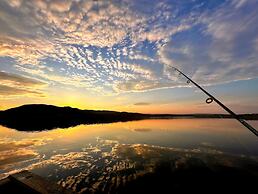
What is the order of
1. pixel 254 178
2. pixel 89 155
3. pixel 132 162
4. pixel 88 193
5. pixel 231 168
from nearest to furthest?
1. pixel 88 193
2. pixel 254 178
3. pixel 231 168
4. pixel 132 162
5. pixel 89 155

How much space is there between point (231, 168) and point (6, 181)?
48.5ft

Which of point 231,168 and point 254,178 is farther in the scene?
point 231,168

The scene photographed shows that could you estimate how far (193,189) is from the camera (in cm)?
1071

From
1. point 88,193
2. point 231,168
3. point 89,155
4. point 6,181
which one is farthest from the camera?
point 89,155

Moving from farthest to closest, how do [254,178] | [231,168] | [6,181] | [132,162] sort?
[132,162] < [231,168] < [254,178] < [6,181]

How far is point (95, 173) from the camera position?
523 inches

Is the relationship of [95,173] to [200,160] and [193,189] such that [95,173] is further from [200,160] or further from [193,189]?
[200,160]

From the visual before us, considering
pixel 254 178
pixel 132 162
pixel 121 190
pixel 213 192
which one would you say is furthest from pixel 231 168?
pixel 121 190

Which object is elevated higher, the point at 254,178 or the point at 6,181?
the point at 6,181

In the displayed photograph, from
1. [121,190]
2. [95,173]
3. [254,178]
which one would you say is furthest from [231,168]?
[95,173]

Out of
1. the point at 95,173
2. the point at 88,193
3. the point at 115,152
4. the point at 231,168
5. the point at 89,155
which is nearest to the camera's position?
the point at 88,193

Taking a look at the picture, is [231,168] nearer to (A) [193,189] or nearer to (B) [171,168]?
(B) [171,168]

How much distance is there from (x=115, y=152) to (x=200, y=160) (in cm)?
852

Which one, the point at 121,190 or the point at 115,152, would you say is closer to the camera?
the point at 121,190
